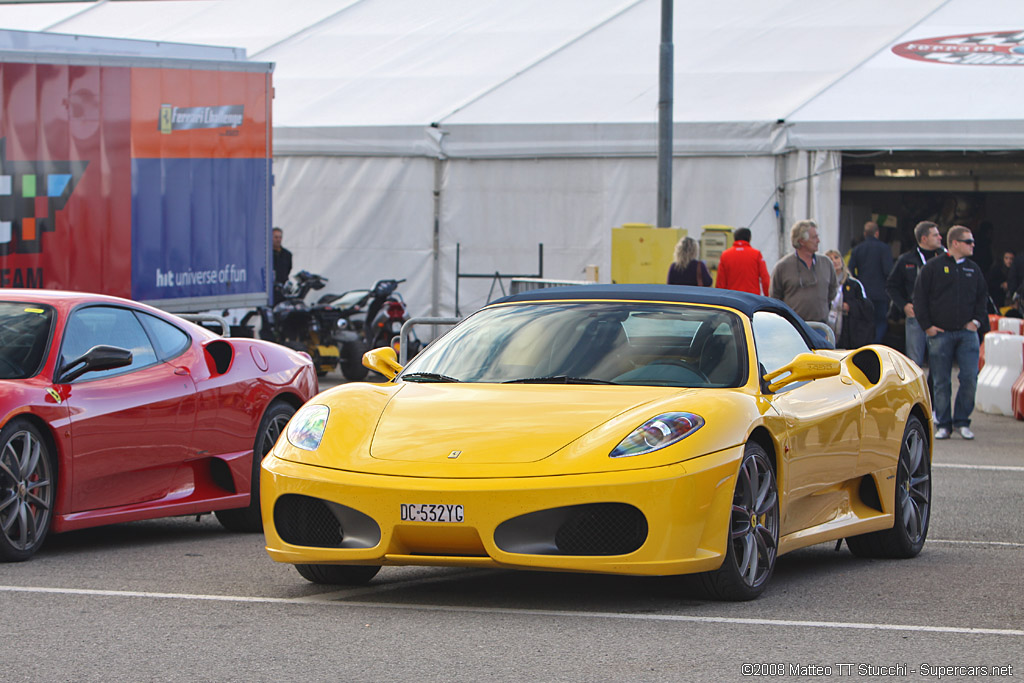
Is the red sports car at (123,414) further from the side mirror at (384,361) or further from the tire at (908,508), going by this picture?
the tire at (908,508)

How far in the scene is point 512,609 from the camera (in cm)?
602

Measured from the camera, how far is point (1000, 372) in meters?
16.5

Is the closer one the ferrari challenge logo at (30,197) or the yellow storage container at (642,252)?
the ferrari challenge logo at (30,197)

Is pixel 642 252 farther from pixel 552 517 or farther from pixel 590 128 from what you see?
pixel 552 517

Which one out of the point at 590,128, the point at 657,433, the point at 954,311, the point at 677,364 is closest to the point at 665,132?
the point at 590,128

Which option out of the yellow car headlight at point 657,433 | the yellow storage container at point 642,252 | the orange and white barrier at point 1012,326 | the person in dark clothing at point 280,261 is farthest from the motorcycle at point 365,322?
the yellow car headlight at point 657,433

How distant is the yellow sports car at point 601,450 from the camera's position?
229 inches

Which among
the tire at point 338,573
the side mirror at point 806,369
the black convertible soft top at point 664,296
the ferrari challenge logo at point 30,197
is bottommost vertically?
the tire at point 338,573

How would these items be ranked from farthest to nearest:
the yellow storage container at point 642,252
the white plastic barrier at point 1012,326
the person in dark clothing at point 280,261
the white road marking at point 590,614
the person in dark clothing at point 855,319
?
the person in dark clothing at point 280,261 < the yellow storage container at point 642,252 < the white plastic barrier at point 1012,326 < the person in dark clothing at point 855,319 < the white road marking at point 590,614

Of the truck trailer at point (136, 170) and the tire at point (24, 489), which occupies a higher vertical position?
the truck trailer at point (136, 170)

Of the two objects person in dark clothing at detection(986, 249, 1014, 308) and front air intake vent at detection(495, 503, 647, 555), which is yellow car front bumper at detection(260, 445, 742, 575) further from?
person in dark clothing at detection(986, 249, 1014, 308)

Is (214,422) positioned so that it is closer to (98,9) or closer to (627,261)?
(627,261)

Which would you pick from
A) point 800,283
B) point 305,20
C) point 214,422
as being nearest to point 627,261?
point 800,283

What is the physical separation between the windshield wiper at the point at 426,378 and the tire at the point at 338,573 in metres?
0.84
